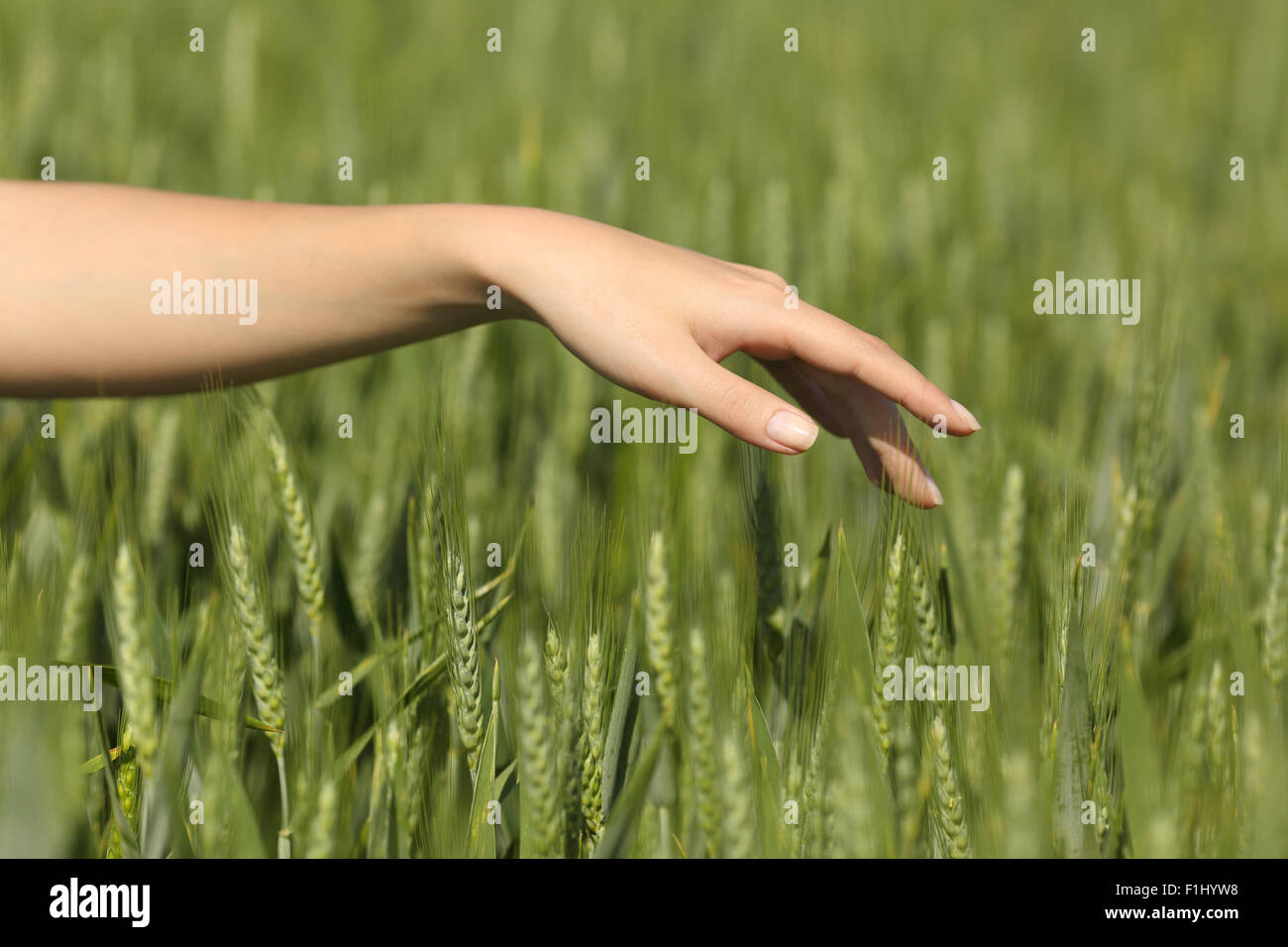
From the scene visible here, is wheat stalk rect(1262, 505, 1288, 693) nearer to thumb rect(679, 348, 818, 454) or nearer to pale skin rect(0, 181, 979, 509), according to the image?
pale skin rect(0, 181, 979, 509)

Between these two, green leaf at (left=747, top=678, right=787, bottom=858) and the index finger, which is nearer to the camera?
green leaf at (left=747, top=678, right=787, bottom=858)

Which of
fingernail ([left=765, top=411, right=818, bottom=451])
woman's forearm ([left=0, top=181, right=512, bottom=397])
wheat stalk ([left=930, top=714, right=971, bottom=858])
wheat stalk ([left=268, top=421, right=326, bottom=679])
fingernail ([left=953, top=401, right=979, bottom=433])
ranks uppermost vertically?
woman's forearm ([left=0, top=181, right=512, bottom=397])

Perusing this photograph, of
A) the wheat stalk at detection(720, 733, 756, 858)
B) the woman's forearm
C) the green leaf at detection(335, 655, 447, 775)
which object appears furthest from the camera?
the woman's forearm

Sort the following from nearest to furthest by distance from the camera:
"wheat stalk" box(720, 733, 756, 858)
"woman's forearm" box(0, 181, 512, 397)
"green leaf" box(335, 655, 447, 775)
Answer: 1. "wheat stalk" box(720, 733, 756, 858)
2. "green leaf" box(335, 655, 447, 775)
3. "woman's forearm" box(0, 181, 512, 397)

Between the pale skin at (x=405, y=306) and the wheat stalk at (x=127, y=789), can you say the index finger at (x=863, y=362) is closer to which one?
the pale skin at (x=405, y=306)

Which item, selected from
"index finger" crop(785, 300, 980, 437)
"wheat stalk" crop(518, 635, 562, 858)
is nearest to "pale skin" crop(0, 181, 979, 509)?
"index finger" crop(785, 300, 980, 437)

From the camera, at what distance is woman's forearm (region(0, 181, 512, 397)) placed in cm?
78

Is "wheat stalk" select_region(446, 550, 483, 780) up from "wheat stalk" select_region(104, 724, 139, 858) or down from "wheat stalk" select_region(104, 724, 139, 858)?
up

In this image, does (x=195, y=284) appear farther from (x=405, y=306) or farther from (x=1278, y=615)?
(x=1278, y=615)

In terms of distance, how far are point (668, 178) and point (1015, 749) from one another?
1.36 metres

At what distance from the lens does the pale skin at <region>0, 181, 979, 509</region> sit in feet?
2.34

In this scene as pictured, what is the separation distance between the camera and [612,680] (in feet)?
2.25

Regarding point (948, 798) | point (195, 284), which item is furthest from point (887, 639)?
point (195, 284)

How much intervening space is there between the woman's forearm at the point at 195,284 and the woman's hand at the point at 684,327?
0.20 feet
